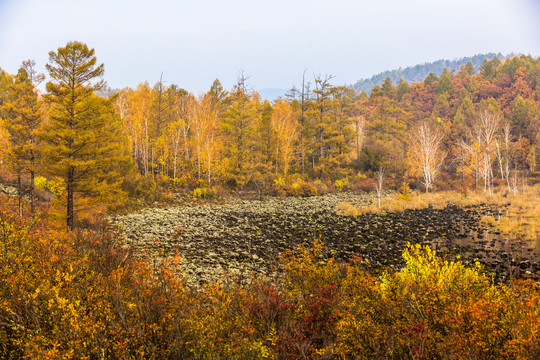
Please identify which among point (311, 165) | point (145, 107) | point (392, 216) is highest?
point (145, 107)

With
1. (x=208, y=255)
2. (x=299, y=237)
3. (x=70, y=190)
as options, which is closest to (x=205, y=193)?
(x=70, y=190)

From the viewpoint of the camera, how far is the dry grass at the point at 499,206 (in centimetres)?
1794

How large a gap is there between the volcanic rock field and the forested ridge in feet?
1.95

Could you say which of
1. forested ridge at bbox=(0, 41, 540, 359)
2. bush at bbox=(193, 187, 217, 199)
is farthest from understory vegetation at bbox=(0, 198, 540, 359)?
bush at bbox=(193, 187, 217, 199)

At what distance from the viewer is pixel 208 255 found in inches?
531

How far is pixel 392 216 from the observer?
941 inches

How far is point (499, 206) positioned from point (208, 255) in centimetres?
2709

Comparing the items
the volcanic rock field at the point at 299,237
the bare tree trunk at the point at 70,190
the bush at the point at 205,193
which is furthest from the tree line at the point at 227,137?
the volcanic rock field at the point at 299,237

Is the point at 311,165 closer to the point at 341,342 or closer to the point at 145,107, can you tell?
the point at 145,107

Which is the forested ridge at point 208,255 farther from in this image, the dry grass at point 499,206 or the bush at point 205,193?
the dry grass at point 499,206

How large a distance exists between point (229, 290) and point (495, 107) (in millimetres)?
69116

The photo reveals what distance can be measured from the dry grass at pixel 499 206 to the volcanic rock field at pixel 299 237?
3.53ft

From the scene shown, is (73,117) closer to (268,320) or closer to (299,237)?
(299,237)

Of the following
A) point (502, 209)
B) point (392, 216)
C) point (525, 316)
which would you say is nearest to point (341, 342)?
point (525, 316)
